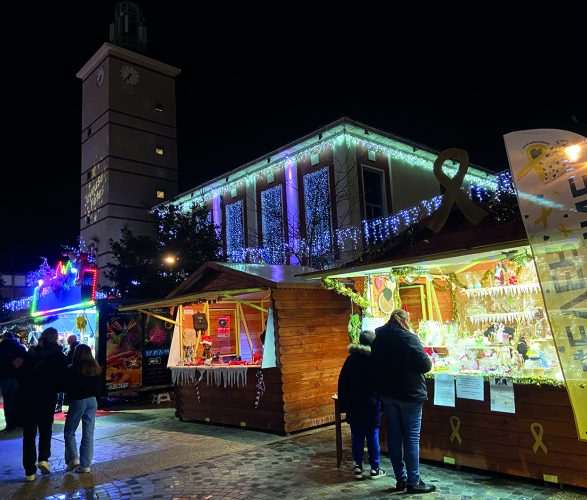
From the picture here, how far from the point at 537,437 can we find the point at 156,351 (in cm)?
1041

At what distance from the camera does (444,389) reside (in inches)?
238

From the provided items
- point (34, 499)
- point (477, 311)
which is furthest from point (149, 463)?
point (477, 311)

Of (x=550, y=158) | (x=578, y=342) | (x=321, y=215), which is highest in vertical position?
(x=321, y=215)

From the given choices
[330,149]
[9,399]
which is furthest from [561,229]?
[330,149]

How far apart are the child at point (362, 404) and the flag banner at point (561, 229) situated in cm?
268

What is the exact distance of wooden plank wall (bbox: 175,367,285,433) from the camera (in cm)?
839

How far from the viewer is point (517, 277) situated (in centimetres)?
693

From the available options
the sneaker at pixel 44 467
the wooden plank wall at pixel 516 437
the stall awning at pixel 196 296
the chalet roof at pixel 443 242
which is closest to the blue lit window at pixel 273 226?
the stall awning at pixel 196 296

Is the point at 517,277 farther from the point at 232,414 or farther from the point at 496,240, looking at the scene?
the point at 232,414

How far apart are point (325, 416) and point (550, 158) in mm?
6549

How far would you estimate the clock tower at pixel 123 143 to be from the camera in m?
28.9

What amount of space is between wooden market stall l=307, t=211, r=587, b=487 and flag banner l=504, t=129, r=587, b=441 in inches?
77.4

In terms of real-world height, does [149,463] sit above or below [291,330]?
below

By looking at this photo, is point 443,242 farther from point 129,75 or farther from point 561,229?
point 129,75
